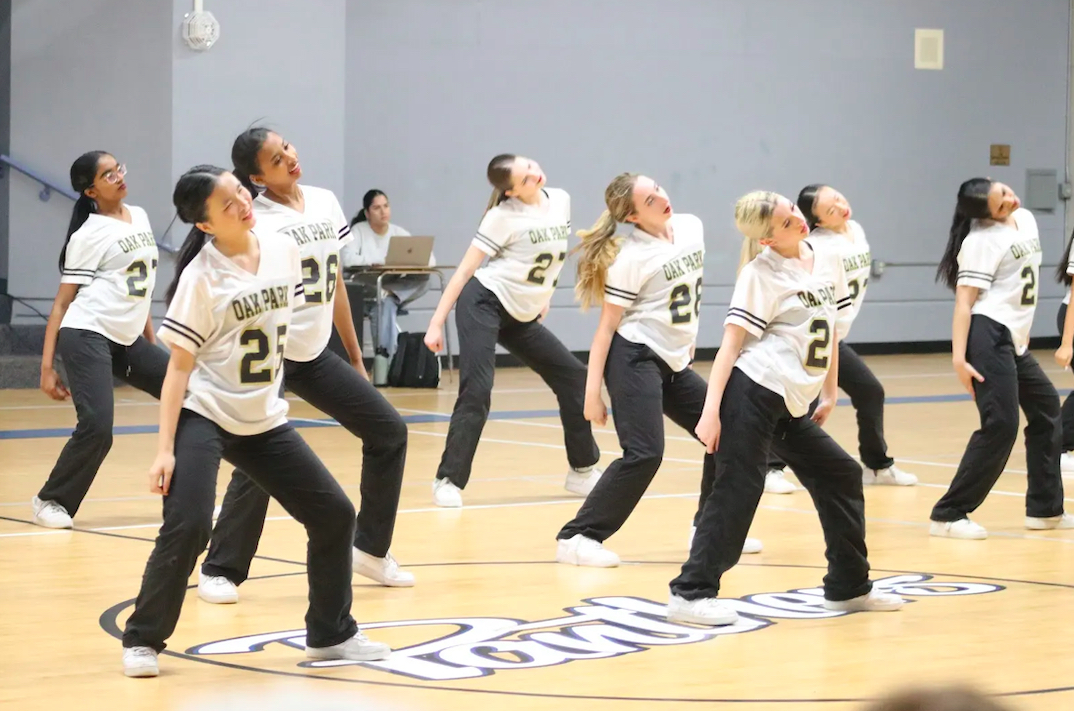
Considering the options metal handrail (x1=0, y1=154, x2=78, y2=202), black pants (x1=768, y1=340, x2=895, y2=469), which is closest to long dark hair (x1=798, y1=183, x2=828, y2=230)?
black pants (x1=768, y1=340, x2=895, y2=469)

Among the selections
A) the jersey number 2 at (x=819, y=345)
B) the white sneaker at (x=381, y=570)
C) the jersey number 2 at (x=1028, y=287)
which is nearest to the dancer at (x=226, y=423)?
the white sneaker at (x=381, y=570)

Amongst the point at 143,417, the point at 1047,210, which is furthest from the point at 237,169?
the point at 1047,210

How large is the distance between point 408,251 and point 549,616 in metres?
10.5

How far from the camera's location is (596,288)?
22.9 ft

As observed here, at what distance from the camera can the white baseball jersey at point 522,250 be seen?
880cm

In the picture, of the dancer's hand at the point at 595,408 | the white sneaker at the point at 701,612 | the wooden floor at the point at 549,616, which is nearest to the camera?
the wooden floor at the point at 549,616

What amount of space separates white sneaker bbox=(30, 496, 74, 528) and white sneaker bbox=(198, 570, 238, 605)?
6.47ft

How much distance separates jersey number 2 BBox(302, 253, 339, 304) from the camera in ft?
20.3

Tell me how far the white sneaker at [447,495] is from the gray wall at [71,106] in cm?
757

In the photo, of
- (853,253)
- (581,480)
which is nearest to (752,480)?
(581,480)

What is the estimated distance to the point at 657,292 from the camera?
277 inches

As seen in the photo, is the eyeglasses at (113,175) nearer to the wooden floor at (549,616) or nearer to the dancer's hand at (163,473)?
the wooden floor at (549,616)

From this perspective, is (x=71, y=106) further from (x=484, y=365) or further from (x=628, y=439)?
(x=628, y=439)

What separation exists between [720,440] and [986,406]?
7.60ft
